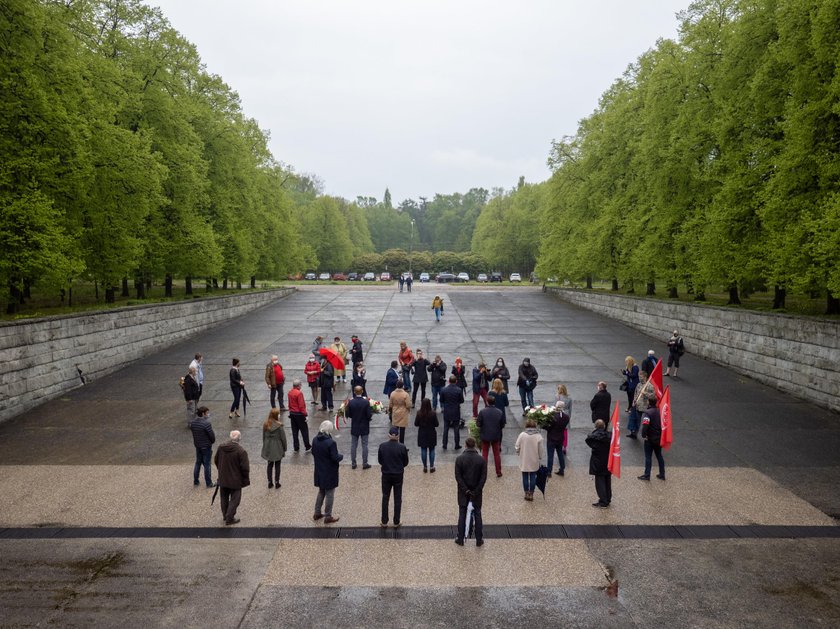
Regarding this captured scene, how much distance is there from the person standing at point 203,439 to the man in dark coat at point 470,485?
4.67m

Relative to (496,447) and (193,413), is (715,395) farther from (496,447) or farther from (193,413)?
(193,413)

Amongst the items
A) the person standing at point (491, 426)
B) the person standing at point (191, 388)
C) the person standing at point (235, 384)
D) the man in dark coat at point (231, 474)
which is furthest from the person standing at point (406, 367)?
the man in dark coat at point (231, 474)

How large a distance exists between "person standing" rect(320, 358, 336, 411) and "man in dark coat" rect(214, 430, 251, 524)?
5.68 m

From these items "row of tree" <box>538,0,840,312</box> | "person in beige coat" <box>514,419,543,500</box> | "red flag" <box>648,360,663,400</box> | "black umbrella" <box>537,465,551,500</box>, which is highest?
"row of tree" <box>538,0,840,312</box>

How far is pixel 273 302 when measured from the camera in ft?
131

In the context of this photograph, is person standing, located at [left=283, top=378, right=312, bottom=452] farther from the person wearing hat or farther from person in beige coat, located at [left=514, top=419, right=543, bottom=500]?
person in beige coat, located at [left=514, top=419, right=543, bottom=500]

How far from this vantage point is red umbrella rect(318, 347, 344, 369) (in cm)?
1432

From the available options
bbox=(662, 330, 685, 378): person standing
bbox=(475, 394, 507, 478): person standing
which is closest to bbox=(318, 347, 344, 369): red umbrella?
bbox=(475, 394, 507, 478): person standing

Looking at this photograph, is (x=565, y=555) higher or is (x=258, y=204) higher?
(x=258, y=204)

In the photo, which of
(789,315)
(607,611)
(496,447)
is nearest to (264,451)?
(496,447)

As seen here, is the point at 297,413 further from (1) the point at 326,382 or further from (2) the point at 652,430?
(2) the point at 652,430

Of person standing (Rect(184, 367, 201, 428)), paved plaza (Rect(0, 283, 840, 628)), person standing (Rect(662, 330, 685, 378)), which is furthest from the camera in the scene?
person standing (Rect(662, 330, 685, 378))

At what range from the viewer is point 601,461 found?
8766 mm

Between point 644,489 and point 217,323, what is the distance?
80.3 ft
